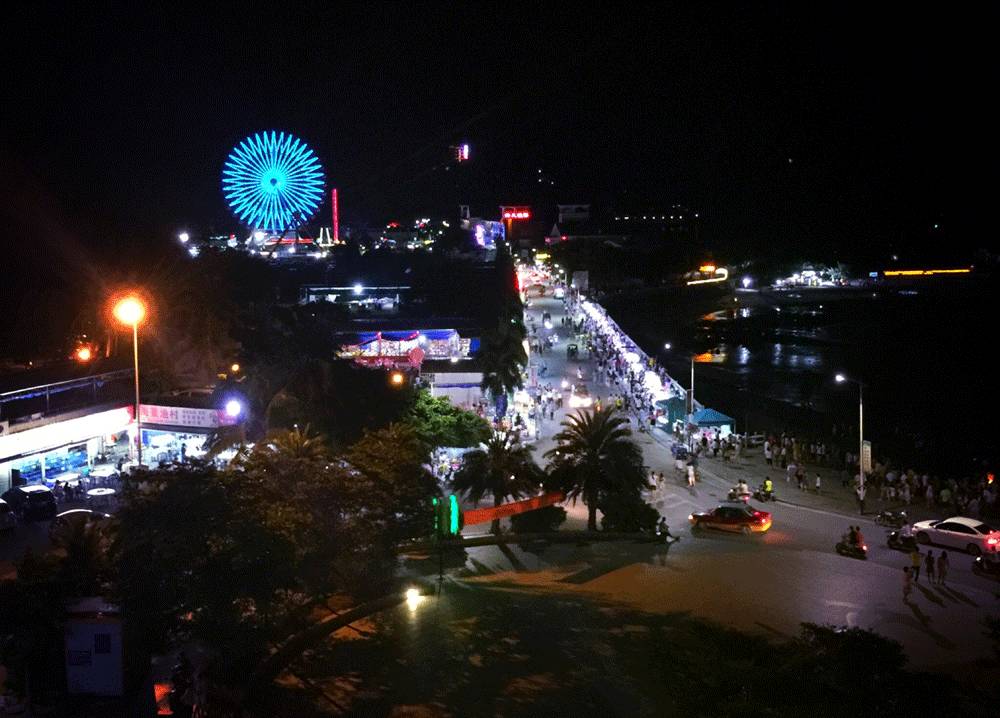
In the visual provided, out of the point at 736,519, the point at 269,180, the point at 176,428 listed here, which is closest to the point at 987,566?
the point at 736,519

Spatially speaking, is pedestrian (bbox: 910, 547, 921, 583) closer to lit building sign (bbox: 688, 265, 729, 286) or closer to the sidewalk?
the sidewalk

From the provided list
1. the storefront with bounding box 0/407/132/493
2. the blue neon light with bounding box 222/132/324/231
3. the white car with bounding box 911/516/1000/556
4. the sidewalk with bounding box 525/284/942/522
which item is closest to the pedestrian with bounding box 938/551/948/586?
the white car with bounding box 911/516/1000/556

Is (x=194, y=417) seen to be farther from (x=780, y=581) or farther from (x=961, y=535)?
(x=961, y=535)

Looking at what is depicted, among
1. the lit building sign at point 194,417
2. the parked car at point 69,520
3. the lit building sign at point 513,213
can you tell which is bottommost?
the parked car at point 69,520

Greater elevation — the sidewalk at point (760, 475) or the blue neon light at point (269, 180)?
Answer: the blue neon light at point (269, 180)

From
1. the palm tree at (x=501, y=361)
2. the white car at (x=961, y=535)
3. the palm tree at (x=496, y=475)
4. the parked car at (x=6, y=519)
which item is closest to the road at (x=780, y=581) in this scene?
the white car at (x=961, y=535)

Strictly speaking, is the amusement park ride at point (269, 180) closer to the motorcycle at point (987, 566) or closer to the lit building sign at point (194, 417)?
the lit building sign at point (194, 417)

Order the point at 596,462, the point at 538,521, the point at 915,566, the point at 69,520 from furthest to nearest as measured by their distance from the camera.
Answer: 1. the point at 596,462
2. the point at 538,521
3. the point at 915,566
4. the point at 69,520
